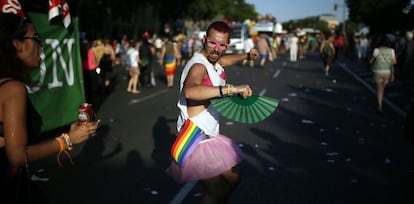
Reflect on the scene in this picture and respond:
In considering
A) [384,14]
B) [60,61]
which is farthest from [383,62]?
[384,14]

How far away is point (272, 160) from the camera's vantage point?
6.46 m

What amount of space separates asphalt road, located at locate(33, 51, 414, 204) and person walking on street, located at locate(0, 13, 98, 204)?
8.37 feet

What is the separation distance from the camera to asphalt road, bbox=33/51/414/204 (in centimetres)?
511

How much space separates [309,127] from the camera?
29.1ft

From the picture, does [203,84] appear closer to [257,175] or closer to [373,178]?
[257,175]

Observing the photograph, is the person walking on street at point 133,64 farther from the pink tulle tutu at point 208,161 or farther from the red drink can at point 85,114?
the red drink can at point 85,114

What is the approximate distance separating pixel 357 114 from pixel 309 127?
2.19 meters

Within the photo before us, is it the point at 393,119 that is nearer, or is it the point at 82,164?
the point at 82,164

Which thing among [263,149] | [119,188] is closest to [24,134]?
[119,188]

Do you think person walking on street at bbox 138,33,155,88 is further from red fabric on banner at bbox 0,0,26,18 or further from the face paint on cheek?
the face paint on cheek

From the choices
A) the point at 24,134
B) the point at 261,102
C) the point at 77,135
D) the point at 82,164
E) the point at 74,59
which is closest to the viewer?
the point at 24,134

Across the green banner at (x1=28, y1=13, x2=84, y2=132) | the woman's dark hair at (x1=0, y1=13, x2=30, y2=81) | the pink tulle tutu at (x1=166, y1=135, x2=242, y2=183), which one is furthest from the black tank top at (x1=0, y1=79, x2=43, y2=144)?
the green banner at (x1=28, y1=13, x2=84, y2=132)

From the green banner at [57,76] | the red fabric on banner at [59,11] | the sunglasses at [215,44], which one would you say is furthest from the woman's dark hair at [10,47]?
the red fabric on banner at [59,11]

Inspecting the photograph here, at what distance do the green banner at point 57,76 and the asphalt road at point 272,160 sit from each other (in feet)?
2.40
